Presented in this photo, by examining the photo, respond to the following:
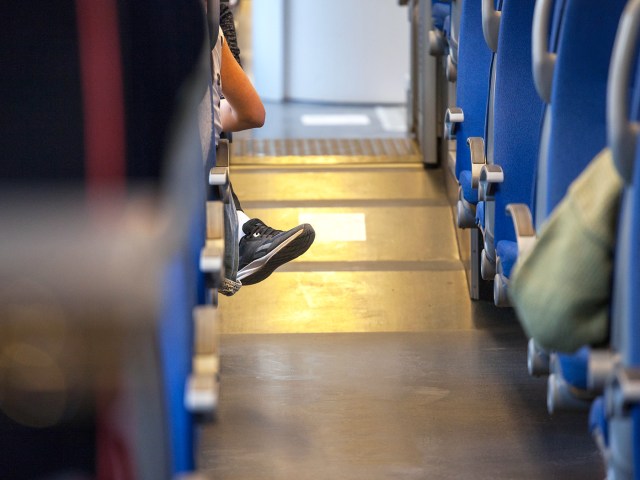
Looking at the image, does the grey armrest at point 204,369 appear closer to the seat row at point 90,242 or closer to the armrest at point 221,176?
the seat row at point 90,242

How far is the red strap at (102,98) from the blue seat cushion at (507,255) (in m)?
1.15

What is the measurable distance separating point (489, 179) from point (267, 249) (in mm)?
782

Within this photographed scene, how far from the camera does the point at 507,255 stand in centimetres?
222

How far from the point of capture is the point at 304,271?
3637mm

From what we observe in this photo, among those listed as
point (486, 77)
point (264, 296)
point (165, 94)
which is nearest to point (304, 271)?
point (264, 296)

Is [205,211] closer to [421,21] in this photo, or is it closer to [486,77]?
[486,77]

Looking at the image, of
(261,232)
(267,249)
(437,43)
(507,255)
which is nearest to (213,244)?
(507,255)

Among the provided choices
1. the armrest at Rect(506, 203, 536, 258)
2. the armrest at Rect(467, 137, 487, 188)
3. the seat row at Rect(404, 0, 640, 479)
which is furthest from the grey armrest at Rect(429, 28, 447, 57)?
the armrest at Rect(506, 203, 536, 258)

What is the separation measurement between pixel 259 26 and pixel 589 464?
5.29 metres

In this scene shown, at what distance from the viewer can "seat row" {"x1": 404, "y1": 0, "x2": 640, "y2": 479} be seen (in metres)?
1.35

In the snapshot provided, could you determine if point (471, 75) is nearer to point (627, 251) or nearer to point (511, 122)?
point (511, 122)

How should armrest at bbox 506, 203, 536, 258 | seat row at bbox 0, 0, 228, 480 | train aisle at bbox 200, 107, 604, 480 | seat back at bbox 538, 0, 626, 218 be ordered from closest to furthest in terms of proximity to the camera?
seat row at bbox 0, 0, 228, 480 → seat back at bbox 538, 0, 626, 218 → armrest at bbox 506, 203, 536, 258 → train aisle at bbox 200, 107, 604, 480

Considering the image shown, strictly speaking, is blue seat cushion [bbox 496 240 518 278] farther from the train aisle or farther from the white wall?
the white wall

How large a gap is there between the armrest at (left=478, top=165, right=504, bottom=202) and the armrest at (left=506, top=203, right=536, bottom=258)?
0.96 feet
